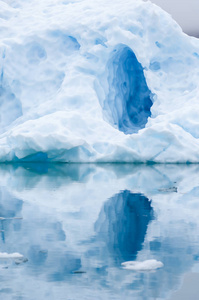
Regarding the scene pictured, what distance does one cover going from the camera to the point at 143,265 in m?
2.80

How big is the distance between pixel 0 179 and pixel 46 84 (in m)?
5.57

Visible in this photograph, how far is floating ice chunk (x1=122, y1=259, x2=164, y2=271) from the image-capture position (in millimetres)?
2770

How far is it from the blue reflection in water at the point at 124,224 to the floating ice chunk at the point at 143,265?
85 mm

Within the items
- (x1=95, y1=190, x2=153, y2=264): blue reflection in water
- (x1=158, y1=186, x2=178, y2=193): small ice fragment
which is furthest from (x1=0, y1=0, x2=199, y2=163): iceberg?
(x1=95, y1=190, x2=153, y2=264): blue reflection in water

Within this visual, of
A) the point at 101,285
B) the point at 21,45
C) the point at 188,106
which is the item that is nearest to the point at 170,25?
the point at 188,106

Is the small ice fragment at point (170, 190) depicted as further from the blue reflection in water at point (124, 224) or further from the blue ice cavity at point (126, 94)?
the blue ice cavity at point (126, 94)

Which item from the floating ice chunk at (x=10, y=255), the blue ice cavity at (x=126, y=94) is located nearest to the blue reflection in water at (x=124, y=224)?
the floating ice chunk at (x=10, y=255)

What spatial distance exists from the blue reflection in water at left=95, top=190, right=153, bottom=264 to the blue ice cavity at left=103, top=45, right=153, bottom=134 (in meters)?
7.69

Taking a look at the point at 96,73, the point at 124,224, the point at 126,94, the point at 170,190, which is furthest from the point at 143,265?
the point at 126,94

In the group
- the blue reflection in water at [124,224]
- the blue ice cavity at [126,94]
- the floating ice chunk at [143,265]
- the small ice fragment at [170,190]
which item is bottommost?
the small ice fragment at [170,190]

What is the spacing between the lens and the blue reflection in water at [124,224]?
3217 mm

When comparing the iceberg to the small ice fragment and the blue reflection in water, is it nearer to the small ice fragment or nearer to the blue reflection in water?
the small ice fragment

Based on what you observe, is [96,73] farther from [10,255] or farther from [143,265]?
[143,265]

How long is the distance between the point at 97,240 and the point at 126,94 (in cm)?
1095
